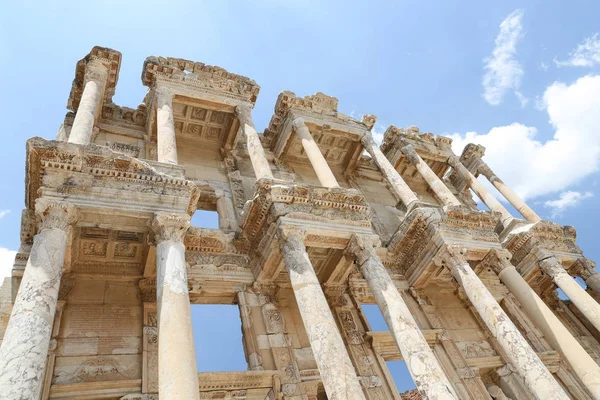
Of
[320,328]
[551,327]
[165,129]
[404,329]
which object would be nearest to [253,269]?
[320,328]

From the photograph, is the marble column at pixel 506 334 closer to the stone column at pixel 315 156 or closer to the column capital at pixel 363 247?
the column capital at pixel 363 247

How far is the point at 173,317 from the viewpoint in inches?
280

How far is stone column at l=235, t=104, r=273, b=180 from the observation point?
1209cm

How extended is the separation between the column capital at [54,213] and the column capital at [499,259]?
1163 cm

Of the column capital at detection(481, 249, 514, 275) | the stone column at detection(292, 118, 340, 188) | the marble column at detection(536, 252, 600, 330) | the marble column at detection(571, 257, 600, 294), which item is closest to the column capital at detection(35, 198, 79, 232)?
the stone column at detection(292, 118, 340, 188)

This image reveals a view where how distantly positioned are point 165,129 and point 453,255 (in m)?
9.06

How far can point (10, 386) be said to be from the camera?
5.47 meters

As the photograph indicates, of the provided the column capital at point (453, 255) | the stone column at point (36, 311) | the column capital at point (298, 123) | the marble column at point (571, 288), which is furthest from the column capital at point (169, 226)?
the marble column at point (571, 288)

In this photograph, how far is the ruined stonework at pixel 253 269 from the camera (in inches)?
312

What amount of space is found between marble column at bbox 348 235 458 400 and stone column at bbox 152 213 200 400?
13.8 feet

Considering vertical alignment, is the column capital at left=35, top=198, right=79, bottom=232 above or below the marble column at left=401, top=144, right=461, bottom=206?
below

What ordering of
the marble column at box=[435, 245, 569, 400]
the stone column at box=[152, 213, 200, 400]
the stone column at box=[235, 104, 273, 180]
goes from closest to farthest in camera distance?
the stone column at box=[152, 213, 200, 400]
the marble column at box=[435, 245, 569, 400]
the stone column at box=[235, 104, 273, 180]

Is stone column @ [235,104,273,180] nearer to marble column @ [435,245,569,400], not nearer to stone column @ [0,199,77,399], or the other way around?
stone column @ [0,199,77,399]

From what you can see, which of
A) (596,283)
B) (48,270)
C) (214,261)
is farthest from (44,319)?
(596,283)
